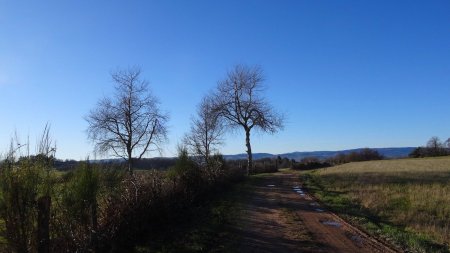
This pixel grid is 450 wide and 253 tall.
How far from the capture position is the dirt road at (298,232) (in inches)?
444

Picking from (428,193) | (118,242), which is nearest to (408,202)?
(428,193)

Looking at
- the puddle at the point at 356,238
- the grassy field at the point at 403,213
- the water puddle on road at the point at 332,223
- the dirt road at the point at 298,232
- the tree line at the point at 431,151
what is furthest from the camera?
the tree line at the point at 431,151

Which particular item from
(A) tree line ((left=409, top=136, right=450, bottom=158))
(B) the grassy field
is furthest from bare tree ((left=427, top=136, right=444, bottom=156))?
(B) the grassy field

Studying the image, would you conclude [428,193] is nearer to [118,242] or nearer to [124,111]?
[118,242]

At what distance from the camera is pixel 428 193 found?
77.0 ft

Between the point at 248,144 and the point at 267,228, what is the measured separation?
40769 millimetres

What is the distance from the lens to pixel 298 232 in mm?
13352

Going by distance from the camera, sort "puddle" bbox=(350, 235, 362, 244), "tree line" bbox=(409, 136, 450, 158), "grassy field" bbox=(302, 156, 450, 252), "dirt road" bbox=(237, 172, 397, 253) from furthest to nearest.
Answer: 1. "tree line" bbox=(409, 136, 450, 158)
2. "grassy field" bbox=(302, 156, 450, 252)
3. "puddle" bbox=(350, 235, 362, 244)
4. "dirt road" bbox=(237, 172, 397, 253)

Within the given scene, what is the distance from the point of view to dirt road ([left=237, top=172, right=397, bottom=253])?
444 inches

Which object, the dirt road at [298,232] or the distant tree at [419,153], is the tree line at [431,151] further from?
the dirt road at [298,232]

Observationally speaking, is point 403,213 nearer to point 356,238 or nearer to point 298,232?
point 356,238

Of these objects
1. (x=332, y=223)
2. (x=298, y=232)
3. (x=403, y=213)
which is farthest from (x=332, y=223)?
(x=403, y=213)

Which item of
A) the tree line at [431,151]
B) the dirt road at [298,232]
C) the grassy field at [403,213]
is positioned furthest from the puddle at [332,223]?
the tree line at [431,151]

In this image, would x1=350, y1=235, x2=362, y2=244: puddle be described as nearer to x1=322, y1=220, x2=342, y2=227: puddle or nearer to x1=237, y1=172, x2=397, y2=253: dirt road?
x1=237, y1=172, x2=397, y2=253: dirt road
